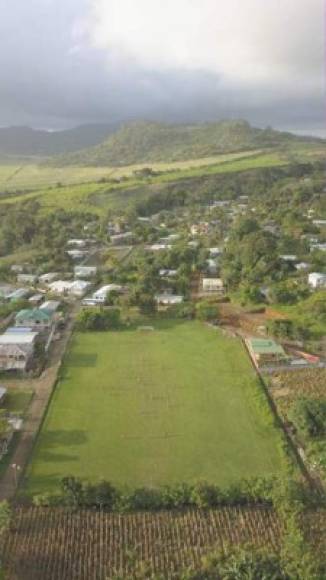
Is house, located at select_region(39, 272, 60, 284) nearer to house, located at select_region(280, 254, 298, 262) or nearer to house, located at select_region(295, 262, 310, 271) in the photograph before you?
house, located at select_region(280, 254, 298, 262)

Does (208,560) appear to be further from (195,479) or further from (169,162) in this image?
(169,162)

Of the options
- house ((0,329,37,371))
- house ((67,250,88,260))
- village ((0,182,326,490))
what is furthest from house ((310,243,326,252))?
house ((0,329,37,371))

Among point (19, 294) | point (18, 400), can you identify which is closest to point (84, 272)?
point (19, 294)

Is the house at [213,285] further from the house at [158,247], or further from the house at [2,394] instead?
the house at [2,394]

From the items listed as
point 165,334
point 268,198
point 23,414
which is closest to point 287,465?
point 23,414

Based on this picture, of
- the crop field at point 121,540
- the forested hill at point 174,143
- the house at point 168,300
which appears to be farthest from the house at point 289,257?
the forested hill at point 174,143

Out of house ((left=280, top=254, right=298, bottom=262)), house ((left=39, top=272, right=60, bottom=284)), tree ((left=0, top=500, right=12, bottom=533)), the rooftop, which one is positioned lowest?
tree ((left=0, top=500, right=12, bottom=533))

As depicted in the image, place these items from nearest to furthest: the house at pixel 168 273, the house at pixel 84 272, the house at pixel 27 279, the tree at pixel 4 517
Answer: the tree at pixel 4 517, the house at pixel 168 273, the house at pixel 27 279, the house at pixel 84 272
